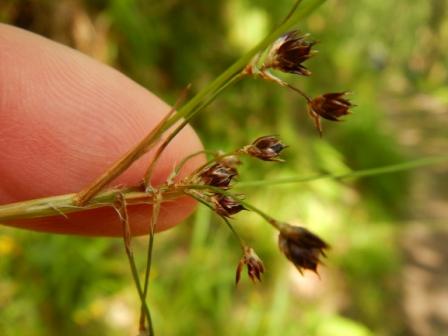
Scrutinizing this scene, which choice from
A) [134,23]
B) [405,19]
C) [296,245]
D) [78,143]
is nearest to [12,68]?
[78,143]

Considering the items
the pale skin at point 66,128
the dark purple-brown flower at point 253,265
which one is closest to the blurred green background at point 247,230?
→ the pale skin at point 66,128

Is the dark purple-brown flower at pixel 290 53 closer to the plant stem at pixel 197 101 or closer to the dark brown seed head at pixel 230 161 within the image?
the plant stem at pixel 197 101

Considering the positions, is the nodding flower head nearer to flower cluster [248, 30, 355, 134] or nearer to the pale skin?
flower cluster [248, 30, 355, 134]

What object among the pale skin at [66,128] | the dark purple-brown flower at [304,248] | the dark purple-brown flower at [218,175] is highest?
the pale skin at [66,128]

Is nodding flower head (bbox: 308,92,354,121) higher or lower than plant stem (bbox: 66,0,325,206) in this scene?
higher

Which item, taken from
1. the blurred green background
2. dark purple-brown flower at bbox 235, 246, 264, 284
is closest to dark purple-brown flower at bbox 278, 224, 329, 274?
dark purple-brown flower at bbox 235, 246, 264, 284

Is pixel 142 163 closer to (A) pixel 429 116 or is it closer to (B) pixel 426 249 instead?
(B) pixel 426 249

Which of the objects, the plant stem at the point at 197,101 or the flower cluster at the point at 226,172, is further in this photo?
the flower cluster at the point at 226,172
